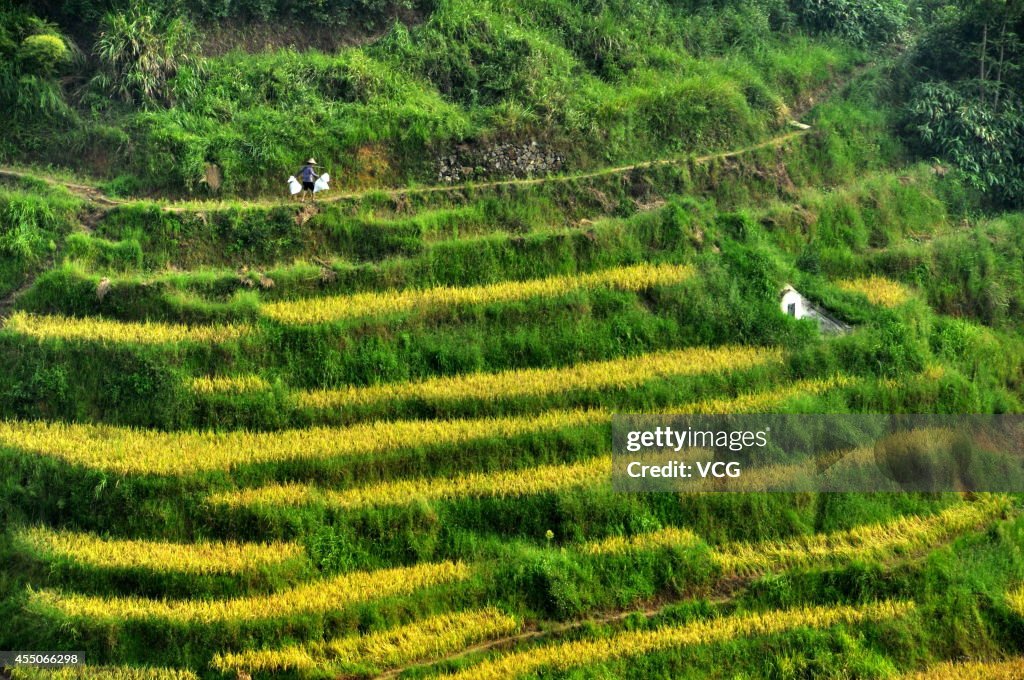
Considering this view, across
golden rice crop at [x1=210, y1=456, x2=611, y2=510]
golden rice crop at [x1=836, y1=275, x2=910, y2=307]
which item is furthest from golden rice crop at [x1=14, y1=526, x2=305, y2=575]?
golden rice crop at [x1=836, y1=275, x2=910, y2=307]

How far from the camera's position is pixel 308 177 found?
1709cm

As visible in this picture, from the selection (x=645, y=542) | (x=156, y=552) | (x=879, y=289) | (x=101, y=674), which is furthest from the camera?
(x=879, y=289)

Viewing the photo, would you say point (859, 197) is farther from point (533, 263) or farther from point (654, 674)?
point (654, 674)

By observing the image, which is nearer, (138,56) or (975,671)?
(975,671)

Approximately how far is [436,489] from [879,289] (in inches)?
390

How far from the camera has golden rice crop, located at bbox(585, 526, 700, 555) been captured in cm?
1338

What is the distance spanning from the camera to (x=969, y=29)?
21391 millimetres

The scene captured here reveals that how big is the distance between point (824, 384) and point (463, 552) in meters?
7.12

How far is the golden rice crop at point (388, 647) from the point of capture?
1206 centimetres

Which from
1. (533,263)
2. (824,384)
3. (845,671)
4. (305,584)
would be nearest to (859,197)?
(824,384)

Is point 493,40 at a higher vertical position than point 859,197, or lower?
higher

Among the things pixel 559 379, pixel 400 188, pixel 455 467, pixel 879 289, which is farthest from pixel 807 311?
pixel 400 188

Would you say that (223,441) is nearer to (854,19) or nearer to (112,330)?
(112,330)

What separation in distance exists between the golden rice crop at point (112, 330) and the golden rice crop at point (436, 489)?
295 cm
